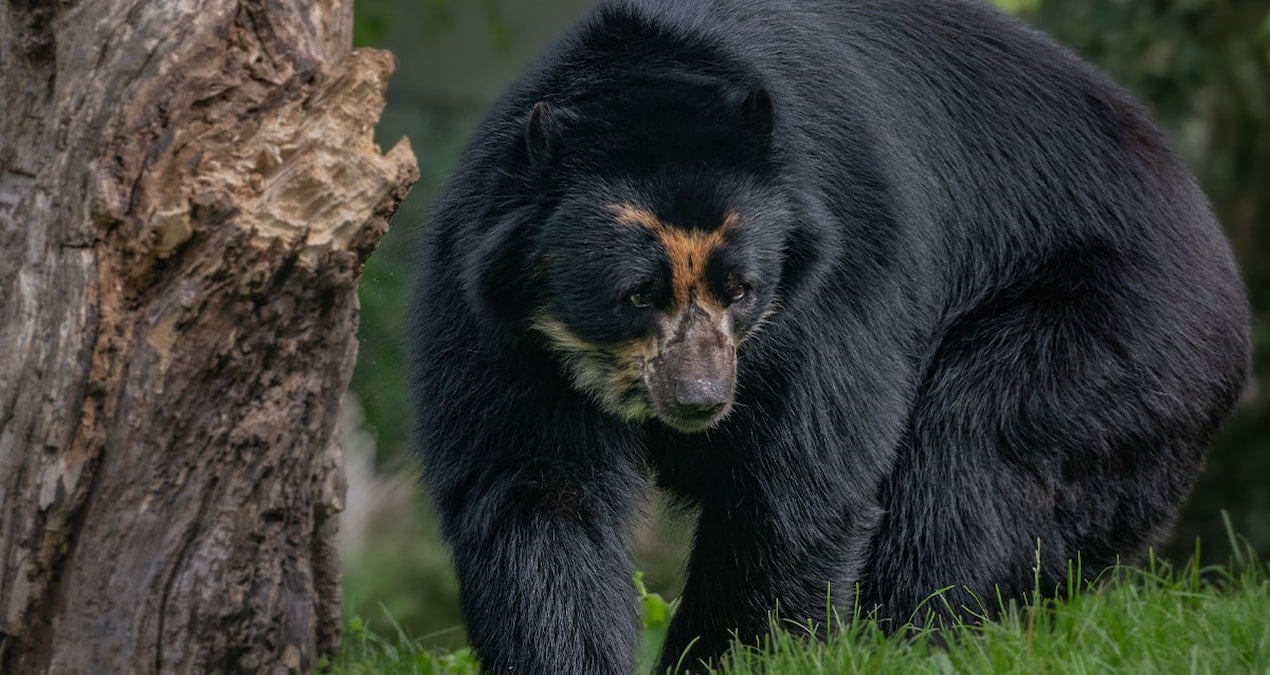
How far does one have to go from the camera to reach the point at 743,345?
4414mm

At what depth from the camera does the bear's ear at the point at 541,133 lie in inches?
161

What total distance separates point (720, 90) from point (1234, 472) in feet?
26.9

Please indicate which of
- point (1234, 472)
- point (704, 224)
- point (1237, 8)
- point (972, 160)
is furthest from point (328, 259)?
point (1234, 472)

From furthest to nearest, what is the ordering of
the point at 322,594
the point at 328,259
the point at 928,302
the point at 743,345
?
the point at 928,302 < the point at 322,594 < the point at 743,345 < the point at 328,259

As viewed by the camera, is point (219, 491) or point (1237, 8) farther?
point (1237, 8)

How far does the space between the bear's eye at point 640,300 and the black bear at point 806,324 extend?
0.04 metres

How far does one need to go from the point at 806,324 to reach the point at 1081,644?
1243 mm

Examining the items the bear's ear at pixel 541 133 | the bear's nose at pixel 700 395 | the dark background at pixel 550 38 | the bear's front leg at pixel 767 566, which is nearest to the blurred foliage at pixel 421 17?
the dark background at pixel 550 38

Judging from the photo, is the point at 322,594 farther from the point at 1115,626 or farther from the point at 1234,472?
the point at 1234,472

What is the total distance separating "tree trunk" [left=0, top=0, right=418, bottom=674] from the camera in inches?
139

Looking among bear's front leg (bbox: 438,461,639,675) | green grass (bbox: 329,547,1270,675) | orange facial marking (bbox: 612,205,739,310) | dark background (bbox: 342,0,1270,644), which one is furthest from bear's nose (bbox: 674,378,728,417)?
dark background (bbox: 342,0,1270,644)

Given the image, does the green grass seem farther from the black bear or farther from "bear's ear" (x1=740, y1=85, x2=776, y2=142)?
"bear's ear" (x1=740, y1=85, x2=776, y2=142)

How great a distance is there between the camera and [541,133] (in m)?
4.13

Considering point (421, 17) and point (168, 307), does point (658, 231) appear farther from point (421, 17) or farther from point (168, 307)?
point (421, 17)
